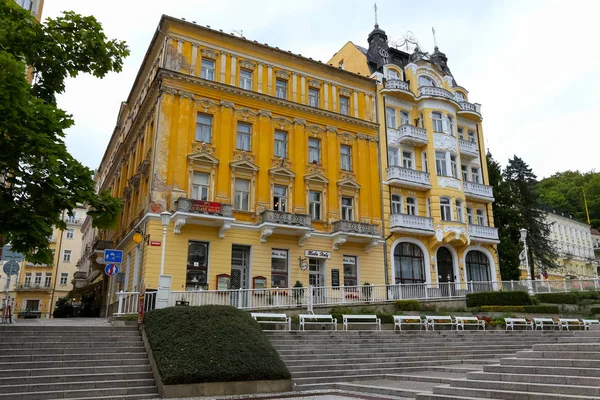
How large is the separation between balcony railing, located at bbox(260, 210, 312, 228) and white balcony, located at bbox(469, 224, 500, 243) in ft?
45.4

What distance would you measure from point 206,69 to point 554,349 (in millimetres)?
22914

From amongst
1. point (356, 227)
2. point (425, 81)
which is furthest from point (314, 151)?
point (425, 81)

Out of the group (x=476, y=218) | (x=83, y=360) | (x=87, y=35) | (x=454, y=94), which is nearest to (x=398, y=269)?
(x=476, y=218)

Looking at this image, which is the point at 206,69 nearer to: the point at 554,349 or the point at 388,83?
the point at 388,83

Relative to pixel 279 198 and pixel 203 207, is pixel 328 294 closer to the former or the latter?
pixel 279 198

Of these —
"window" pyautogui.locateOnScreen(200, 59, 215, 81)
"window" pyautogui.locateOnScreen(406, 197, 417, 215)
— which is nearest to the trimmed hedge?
"window" pyautogui.locateOnScreen(406, 197, 417, 215)

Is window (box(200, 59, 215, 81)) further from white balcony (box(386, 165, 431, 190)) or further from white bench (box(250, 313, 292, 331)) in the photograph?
white bench (box(250, 313, 292, 331))

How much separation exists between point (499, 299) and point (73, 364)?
74.2 feet

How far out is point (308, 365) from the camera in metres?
14.0

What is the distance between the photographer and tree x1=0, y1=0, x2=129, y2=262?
9211mm

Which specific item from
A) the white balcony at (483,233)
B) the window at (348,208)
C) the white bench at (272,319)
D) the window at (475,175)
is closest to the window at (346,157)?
the window at (348,208)

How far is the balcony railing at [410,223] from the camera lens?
30.0m

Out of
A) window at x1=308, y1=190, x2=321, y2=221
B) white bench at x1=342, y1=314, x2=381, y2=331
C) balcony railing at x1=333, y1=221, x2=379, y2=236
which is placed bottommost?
white bench at x1=342, y1=314, x2=381, y2=331

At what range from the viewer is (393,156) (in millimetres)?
32594
